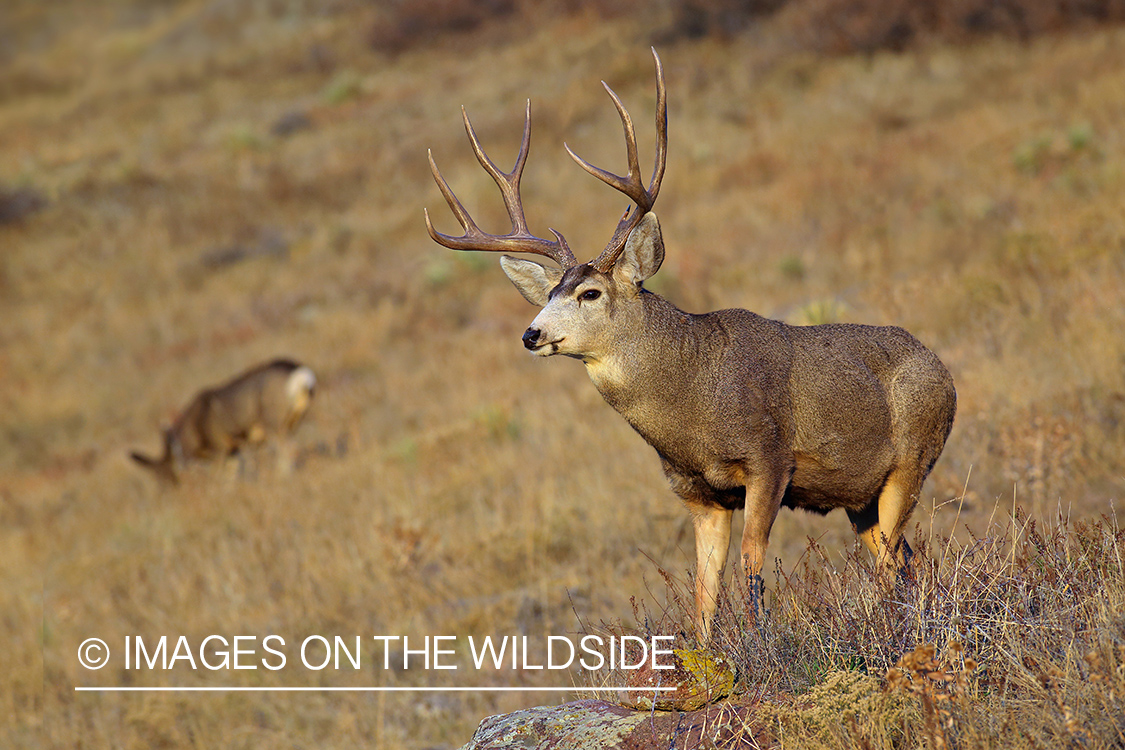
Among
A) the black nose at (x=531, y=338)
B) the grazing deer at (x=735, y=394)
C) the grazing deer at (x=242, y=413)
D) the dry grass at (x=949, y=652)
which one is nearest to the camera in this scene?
the dry grass at (x=949, y=652)

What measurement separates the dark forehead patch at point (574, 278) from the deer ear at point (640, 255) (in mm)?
135

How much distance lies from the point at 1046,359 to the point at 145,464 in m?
11.2

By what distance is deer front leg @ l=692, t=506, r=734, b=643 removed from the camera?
4414 millimetres

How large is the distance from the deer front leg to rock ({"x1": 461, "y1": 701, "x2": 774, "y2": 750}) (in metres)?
0.72

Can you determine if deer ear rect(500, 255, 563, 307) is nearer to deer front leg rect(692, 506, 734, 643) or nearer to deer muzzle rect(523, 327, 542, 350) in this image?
deer muzzle rect(523, 327, 542, 350)

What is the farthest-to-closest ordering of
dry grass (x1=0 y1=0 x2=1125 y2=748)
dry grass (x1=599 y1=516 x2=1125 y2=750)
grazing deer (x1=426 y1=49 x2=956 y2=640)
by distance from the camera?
dry grass (x1=0 y1=0 x2=1125 y2=748) → grazing deer (x1=426 y1=49 x2=956 y2=640) → dry grass (x1=599 y1=516 x2=1125 y2=750)

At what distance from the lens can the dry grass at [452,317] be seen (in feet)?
25.5

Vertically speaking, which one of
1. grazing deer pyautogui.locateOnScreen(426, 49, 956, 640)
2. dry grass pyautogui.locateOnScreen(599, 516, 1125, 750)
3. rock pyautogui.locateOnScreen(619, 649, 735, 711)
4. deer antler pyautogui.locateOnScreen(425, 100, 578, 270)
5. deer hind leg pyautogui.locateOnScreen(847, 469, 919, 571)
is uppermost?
deer antler pyautogui.locateOnScreen(425, 100, 578, 270)

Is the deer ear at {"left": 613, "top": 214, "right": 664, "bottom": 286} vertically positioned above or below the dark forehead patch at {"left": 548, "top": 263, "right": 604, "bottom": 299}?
above

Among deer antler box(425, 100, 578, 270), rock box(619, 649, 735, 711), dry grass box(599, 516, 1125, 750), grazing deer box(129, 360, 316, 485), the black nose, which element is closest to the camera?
dry grass box(599, 516, 1125, 750)

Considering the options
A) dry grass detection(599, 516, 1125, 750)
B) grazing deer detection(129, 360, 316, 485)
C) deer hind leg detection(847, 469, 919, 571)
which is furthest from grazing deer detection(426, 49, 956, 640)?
grazing deer detection(129, 360, 316, 485)

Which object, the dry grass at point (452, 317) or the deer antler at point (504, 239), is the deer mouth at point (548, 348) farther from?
the dry grass at point (452, 317)

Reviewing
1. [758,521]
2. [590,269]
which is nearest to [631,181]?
[590,269]

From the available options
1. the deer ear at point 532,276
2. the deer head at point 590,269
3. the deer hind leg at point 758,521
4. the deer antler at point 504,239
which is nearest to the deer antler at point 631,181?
the deer head at point 590,269
